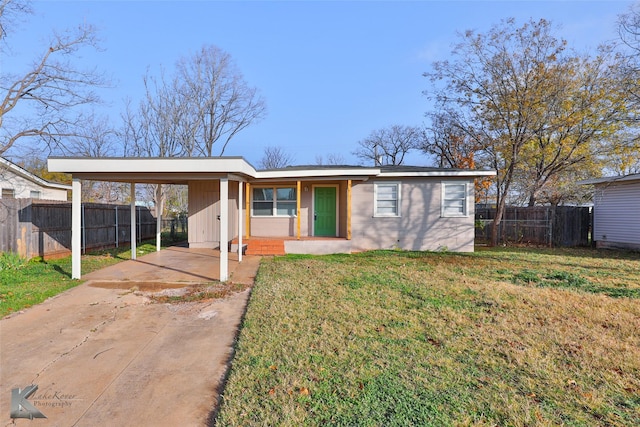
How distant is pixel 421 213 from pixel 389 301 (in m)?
6.99

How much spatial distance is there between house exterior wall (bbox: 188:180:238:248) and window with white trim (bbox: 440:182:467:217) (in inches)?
307

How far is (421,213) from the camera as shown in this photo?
38.2 ft

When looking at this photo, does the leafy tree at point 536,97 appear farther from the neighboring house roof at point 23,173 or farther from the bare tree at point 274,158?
the bare tree at point 274,158

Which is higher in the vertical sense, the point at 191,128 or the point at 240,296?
the point at 191,128

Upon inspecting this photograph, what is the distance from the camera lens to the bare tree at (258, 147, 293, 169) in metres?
39.9

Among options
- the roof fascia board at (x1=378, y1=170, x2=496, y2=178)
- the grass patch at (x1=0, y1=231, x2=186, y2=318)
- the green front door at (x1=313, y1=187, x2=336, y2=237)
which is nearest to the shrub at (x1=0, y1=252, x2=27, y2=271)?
the grass patch at (x1=0, y1=231, x2=186, y2=318)

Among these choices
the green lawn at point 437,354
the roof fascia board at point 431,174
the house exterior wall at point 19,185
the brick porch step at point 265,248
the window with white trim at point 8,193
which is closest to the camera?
the green lawn at point 437,354

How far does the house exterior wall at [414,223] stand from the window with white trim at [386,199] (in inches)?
5.8

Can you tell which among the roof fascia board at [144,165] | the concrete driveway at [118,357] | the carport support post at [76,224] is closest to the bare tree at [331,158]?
the roof fascia board at [144,165]

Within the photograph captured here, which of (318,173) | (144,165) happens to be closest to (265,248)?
(318,173)

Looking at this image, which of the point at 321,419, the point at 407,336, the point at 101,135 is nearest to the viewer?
the point at 321,419

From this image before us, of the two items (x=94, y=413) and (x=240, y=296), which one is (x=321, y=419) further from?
(x=240, y=296)

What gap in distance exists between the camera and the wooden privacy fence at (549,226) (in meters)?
13.7

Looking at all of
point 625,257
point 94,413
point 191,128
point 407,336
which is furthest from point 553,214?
point 191,128
